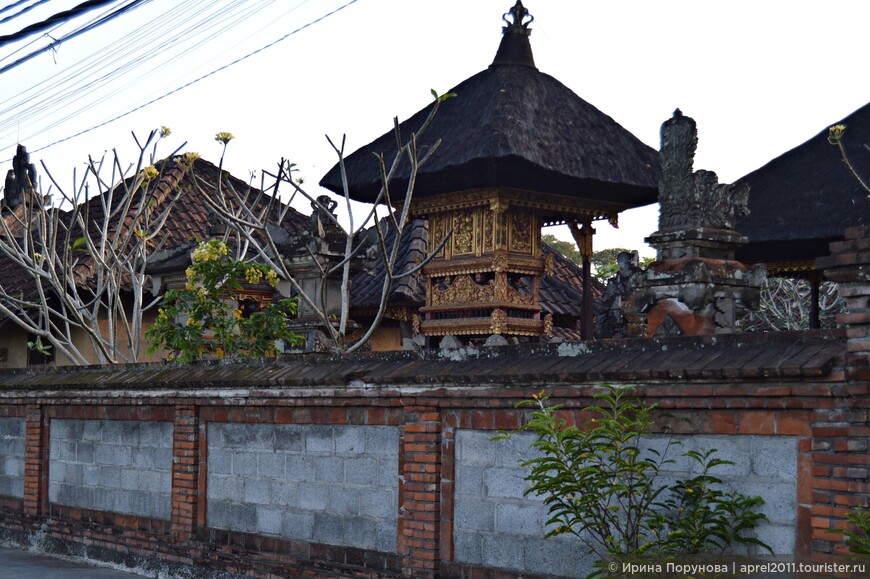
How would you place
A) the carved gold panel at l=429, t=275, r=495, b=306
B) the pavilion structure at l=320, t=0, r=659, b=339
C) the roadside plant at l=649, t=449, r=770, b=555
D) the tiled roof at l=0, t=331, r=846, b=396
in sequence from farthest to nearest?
the carved gold panel at l=429, t=275, r=495, b=306
the pavilion structure at l=320, t=0, r=659, b=339
the roadside plant at l=649, t=449, r=770, b=555
the tiled roof at l=0, t=331, r=846, b=396

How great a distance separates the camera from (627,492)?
7.55 meters

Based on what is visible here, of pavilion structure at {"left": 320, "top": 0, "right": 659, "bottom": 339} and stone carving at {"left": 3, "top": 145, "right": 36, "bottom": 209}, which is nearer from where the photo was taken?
pavilion structure at {"left": 320, "top": 0, "right": 659, "bottom": 339}

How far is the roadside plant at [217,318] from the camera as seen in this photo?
13422mm

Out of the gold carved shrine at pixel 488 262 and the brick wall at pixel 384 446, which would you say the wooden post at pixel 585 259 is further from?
the brick wall at pixel 384 446

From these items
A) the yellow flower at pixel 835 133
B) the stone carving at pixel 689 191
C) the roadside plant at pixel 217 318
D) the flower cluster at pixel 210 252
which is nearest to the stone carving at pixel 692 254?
the stone carving at pixel 689 191

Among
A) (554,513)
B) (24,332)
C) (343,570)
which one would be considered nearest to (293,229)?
(24,332)

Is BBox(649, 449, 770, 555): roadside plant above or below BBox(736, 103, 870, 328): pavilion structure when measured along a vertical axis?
below

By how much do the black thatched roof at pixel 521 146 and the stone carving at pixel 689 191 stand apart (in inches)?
322

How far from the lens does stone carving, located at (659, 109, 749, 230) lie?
8906mm

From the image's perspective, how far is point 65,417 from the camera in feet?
45.8

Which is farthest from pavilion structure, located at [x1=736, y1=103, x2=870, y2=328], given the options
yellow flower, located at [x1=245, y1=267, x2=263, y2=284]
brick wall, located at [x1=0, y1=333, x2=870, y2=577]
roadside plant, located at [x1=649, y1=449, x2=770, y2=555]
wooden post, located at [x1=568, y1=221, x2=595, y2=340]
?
roadside plant, located at [x1=649, y1=449, x2=770, y2=555]

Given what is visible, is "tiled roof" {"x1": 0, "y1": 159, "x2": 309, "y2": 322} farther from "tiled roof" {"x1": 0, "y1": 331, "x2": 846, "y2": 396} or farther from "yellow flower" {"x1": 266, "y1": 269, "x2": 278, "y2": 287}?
"tiled roof" {"x1": 0, "y1": 331, "x2": 846, "y2": 396}

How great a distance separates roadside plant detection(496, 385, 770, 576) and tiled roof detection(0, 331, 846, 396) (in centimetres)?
29

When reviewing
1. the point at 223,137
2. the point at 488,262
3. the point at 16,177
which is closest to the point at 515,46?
the point at 488,262
